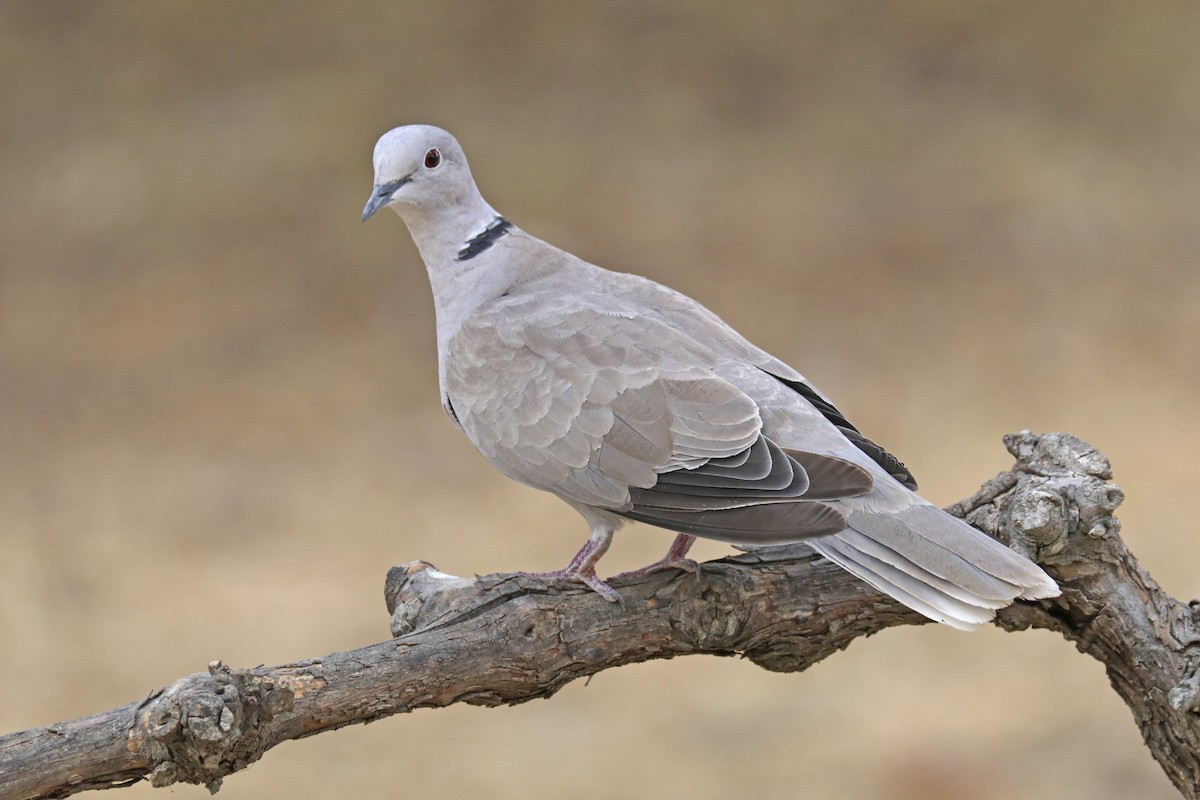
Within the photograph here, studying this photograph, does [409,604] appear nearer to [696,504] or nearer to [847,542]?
[696,504]

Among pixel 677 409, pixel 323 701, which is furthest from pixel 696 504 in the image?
pixel 323 701

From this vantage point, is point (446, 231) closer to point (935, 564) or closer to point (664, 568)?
point (664, 568)

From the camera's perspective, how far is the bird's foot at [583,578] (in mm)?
2037

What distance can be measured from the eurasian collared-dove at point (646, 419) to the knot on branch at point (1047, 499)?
0.18 metres

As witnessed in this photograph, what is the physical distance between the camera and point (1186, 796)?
6.79 feet

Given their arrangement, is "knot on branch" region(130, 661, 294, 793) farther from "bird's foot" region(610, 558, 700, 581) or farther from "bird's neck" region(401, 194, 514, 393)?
"bird's neck" region(401, 194, 514, 393)

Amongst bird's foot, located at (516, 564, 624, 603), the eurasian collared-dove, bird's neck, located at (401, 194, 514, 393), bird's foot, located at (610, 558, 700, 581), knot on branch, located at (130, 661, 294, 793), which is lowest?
knot on branch, located at (130, 661, 294, 793)

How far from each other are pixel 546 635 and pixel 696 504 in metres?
0.34

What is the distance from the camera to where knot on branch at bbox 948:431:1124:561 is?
6.48ft

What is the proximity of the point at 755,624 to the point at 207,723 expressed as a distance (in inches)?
35.1

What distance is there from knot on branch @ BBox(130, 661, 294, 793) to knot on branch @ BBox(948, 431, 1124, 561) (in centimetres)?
116

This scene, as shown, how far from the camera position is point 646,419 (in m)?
1.96

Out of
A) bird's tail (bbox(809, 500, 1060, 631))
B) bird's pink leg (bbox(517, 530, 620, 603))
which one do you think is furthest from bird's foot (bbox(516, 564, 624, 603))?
bird's tail (bbox(809, 500, 1060, 631))

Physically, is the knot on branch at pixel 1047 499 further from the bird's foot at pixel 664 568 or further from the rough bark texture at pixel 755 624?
the bird's foot at pixel 664 568
